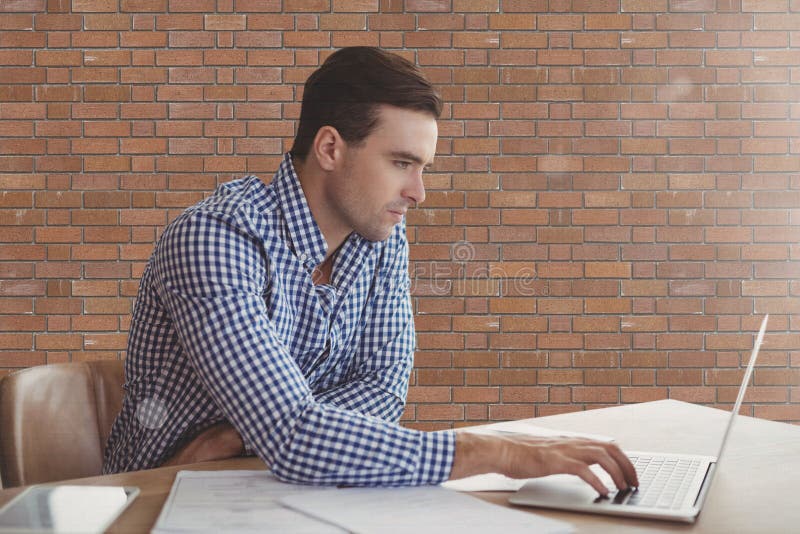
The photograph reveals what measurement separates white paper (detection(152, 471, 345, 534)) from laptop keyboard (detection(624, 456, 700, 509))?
0.43m

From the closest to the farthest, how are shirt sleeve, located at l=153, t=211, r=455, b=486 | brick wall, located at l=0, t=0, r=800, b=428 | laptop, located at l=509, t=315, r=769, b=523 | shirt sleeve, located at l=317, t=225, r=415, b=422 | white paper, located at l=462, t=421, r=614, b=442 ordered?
laptop, located at l=509, t=315, r=769, b=523 < shirt sleeve, located at l=153, t=211, r=455, b=486 < white paper, located at l=462, t=421, r=614, b=442 < shirt sleeve, located at l=317, t=225, r=415, b=422 < brick wall, located at l=0, t=0, r=800, b=428

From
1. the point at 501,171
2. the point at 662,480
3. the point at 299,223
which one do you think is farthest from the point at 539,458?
the point at 501,171

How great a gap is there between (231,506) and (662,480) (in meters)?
0.62

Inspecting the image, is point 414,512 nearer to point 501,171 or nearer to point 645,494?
point 645,494

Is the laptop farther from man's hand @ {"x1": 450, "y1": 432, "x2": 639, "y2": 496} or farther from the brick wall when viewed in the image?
the brick wall

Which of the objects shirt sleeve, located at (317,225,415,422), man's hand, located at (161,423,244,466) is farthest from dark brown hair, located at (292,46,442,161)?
man's hand, located at (161,423,244,466)

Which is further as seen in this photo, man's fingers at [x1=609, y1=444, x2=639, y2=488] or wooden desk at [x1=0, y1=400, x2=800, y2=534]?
man's fingers at [x1=609, y1=444, x2=639, y2=488]

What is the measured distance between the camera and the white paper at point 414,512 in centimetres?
94

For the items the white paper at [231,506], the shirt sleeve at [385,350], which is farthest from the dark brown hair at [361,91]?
the white paper at [231,506]

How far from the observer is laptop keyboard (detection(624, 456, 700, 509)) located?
1.07 m

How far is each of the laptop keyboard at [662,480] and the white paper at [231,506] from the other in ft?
1.40

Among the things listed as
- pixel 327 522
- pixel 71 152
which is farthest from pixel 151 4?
pixel 327 522

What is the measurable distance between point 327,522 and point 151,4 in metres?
2.95

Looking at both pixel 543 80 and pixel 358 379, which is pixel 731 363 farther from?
pixel 358 379
